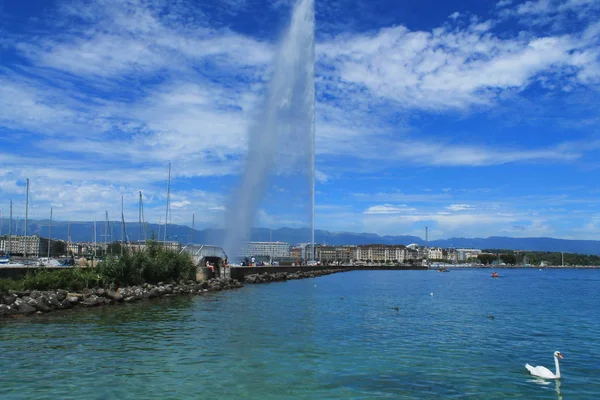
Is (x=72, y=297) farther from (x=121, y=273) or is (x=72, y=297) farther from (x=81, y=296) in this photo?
(x=121, y=273)

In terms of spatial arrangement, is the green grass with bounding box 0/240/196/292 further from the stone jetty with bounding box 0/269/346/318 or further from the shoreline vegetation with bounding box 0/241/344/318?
the stone jetty with bounding box 0/269/346/318

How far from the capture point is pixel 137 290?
3139 cm

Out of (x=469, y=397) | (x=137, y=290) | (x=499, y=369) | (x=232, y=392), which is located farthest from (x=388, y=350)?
(x=137, y=290)

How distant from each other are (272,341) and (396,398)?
7742mm

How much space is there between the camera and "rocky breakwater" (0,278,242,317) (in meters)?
23.2

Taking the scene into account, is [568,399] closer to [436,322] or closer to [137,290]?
[436,322]

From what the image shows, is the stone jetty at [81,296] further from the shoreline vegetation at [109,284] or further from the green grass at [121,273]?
the green grass at [121,273]

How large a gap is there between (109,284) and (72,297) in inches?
256

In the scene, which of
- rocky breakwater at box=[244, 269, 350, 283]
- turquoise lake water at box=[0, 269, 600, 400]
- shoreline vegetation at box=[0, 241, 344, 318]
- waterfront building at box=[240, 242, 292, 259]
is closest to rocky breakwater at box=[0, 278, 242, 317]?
shoreline vegetation at box=[0, 241, 344, 318]

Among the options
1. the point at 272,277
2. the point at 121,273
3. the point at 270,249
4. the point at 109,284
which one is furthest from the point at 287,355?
the point at 270,249

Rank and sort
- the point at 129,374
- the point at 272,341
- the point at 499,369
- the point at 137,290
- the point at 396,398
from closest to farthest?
the point at 396,398
the point at 129,374
the point at 499,369
the point at 272,341
the point at 137,290

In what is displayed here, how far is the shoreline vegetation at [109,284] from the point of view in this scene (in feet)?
79.9

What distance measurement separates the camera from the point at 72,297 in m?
26.2

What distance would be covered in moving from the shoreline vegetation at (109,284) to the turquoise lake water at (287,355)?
139 cm
